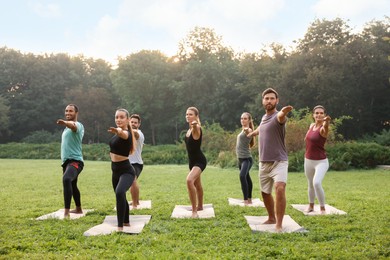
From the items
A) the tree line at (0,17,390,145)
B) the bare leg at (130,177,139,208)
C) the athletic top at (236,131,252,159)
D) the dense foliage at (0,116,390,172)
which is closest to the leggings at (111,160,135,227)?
the bare leg at (130,177,139,208)

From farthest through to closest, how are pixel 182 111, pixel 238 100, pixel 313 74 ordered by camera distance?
pixel 182 111 < pixel 238 100 < pixel 313 74

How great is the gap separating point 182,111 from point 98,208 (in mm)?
39423

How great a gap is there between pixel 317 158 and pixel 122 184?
3.82m

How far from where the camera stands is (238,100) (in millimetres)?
42875

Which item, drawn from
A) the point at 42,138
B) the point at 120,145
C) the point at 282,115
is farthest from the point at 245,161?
the point at 42,138

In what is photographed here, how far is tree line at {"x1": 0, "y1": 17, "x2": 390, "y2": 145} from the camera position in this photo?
110ft

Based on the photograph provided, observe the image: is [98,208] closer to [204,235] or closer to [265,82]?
[204,235]

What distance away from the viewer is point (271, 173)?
6.46m

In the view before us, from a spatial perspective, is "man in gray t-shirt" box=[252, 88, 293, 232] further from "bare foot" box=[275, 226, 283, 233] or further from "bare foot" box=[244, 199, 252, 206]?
"bare foot" box=[244, 199, 252, 206]

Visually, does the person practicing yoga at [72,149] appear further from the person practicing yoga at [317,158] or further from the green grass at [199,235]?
the person practicing yoga at [317,158]

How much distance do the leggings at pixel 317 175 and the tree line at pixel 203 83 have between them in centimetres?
2526

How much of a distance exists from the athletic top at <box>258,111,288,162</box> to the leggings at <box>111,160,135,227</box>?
7.11 ft

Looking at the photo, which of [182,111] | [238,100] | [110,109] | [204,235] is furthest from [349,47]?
[204,235]

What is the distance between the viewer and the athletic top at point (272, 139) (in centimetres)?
633
